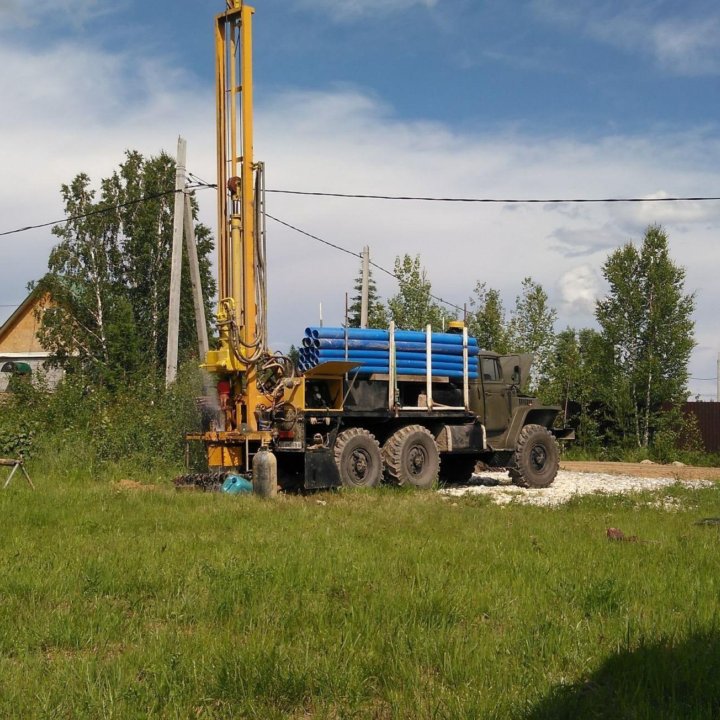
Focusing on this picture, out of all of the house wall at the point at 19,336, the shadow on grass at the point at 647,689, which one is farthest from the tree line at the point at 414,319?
the shadow on grass at the point at 647,689

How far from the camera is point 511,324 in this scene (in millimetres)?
34031

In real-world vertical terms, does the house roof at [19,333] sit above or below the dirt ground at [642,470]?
above

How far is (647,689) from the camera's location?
15.0ft

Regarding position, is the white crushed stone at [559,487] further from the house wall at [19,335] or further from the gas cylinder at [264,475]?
the house wall at [19,335]

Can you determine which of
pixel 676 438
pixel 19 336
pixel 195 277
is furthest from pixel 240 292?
pixel 19 336

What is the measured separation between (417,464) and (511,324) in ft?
59.9

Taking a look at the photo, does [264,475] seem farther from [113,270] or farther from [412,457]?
[113,270]

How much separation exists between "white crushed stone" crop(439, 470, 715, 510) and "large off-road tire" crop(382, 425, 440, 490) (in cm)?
44

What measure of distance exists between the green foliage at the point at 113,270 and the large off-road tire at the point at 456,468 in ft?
62.2

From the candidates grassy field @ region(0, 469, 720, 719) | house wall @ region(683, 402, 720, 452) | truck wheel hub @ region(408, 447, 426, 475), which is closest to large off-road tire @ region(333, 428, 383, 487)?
truck wheel hub @ region(408, 447, 426, 475)

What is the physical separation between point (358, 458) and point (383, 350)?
2.06m

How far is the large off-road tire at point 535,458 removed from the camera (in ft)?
59.3

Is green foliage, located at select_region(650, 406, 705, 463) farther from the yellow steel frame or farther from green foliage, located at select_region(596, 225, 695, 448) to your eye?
the yellow steel frame

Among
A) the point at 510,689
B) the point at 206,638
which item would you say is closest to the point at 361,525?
the point at 206,638
